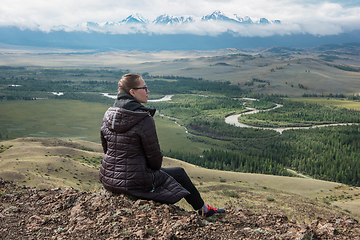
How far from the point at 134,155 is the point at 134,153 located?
51mm

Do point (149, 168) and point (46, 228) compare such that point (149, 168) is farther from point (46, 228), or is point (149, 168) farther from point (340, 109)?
point (340, 109)

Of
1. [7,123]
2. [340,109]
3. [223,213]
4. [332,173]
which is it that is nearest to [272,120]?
[340,109]

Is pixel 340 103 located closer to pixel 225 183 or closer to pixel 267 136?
pixel 267 136

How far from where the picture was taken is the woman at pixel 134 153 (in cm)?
732

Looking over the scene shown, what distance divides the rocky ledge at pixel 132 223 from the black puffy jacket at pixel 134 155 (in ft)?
1.49

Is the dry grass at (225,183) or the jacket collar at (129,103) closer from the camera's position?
the jacket collar at (129,103)

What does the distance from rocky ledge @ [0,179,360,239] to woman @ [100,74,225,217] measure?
0.44 meters

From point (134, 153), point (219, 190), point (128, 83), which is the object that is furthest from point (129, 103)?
point (219, 190)

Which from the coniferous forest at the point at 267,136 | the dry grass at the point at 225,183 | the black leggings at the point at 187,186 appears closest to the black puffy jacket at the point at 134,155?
the black leggings at the point at 187,186

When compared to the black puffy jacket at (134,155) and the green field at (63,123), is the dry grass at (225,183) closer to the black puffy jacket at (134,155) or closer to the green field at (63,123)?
the black puffy jacket at (134,155)

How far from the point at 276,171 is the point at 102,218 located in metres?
64.5

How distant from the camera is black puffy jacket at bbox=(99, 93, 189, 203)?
24.0 ft

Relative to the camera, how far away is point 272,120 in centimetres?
13138

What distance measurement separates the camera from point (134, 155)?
24.3 feet
